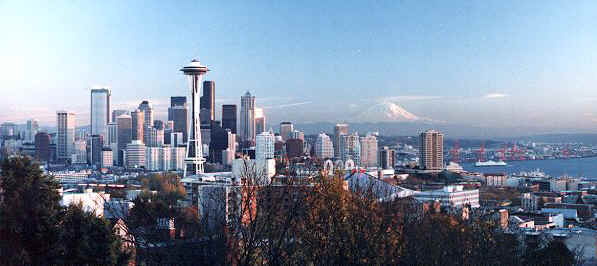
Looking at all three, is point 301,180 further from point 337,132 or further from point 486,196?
point 337,132

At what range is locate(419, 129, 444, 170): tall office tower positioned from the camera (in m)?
40.0

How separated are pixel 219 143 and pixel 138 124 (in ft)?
28.0

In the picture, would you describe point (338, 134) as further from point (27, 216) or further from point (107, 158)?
point (27, 216)

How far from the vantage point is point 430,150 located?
132ft

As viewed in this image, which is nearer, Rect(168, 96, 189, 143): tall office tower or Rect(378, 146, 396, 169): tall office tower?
Rect(378, 146, 396, 169): tall office tower

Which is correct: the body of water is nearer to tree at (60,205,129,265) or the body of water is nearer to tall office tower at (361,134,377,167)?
tall office tower at (361,134,377,167)

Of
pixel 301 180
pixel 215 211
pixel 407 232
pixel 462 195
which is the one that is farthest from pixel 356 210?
pixel 462 195

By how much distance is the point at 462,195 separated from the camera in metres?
21.0

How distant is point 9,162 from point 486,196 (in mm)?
22073

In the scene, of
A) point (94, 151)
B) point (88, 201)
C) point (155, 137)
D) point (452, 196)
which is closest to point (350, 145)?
point (155, 137)

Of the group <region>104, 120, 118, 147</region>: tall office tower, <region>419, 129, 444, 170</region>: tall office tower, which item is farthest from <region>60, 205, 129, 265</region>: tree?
<region>104, 120, 118, 147</region>: tall office tower

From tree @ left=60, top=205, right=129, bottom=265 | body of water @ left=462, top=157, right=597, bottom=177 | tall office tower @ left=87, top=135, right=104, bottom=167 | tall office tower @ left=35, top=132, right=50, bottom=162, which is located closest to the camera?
tree @ left=60, top=205, right=129, bottom=265

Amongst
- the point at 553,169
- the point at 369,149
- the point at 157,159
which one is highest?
the point at 369,149

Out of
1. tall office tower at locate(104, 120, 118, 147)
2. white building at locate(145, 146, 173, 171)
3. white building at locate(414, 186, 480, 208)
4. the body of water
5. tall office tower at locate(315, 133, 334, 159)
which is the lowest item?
the body of water
